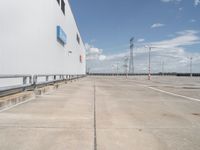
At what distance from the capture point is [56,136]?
13.5 ft

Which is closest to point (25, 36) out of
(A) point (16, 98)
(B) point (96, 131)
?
(A) point (16, 98)

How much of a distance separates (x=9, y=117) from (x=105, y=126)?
2693 mm

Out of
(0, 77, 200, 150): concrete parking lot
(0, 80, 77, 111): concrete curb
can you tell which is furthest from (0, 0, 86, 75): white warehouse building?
(0, 77, 200, 150): concrete parking lot

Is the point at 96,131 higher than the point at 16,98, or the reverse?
the point at 16,98

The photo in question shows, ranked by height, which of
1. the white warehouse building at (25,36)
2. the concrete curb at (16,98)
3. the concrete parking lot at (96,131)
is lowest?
the concrete parking lot at (96,131)

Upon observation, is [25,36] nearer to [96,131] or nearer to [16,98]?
[16,98]

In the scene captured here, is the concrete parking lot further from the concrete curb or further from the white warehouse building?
the white warehouse building

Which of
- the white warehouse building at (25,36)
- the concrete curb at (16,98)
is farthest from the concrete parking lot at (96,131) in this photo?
the white warehouse building at (25,36)

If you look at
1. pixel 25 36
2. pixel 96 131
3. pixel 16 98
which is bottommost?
pixel 96 131

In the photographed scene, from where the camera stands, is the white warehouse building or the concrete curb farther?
the white warehouse building

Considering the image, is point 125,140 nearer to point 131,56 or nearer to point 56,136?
point 56,136

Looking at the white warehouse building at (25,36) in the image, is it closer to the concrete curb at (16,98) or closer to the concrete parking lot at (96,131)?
the concrete curb at (16,98)

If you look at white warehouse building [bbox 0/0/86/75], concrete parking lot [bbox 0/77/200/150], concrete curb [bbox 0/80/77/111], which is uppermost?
white warehouse building [bbox 0/0/86/75]

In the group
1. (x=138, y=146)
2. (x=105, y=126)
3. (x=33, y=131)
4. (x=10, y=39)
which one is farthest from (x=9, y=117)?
(x=10, y=39)
